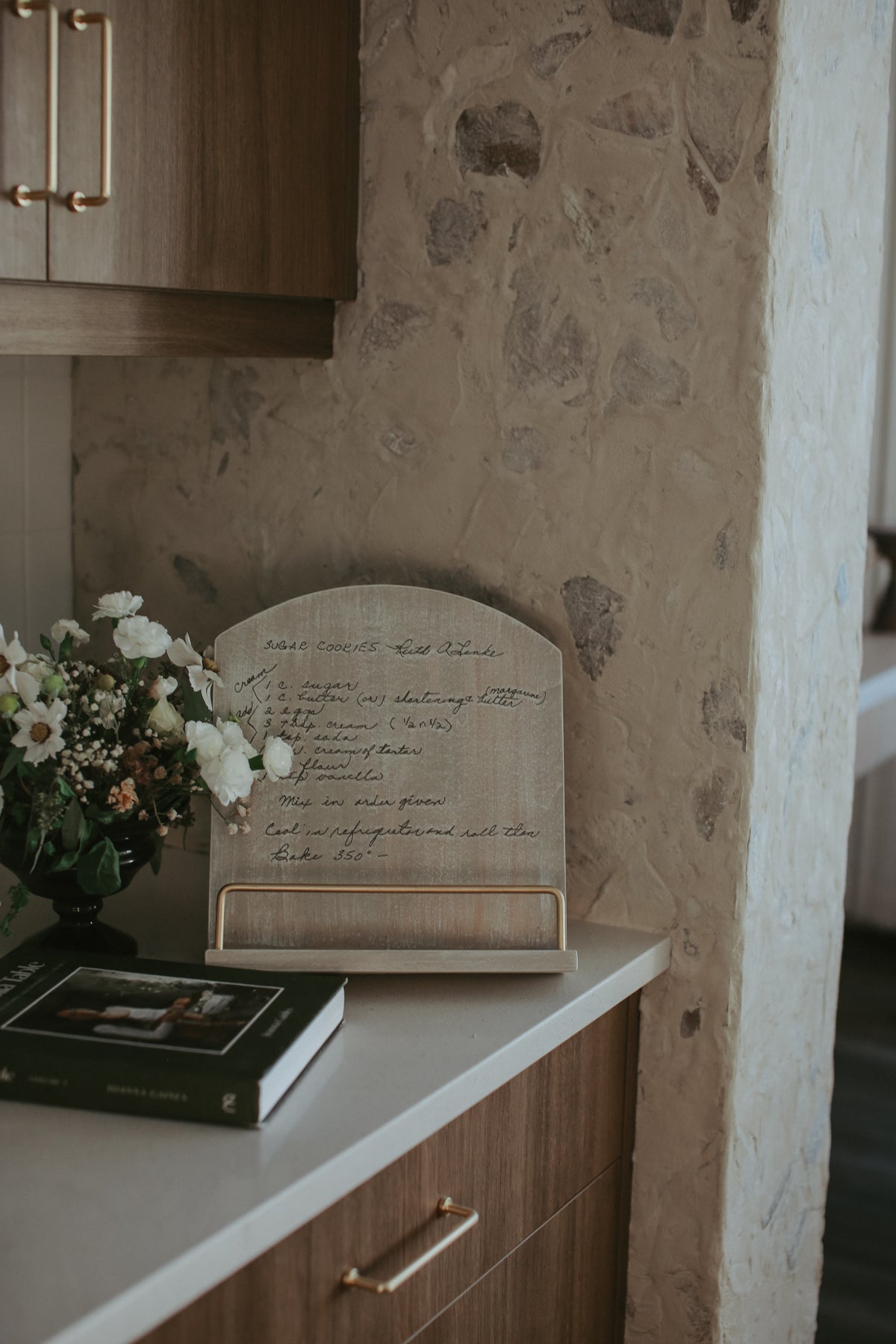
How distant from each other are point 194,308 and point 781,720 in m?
0.74

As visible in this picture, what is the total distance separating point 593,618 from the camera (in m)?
1.41

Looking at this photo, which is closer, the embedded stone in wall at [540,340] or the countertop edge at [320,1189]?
the countertop edge at [320,1189]

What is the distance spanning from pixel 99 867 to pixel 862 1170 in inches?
73.4

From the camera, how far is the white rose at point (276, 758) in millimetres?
1287

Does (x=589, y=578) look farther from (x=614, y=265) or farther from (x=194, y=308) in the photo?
(x=194, y=308)

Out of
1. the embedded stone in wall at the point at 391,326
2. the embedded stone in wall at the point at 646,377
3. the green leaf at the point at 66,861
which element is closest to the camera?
the green leaf at the point at 66,861

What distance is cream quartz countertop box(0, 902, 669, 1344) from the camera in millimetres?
847

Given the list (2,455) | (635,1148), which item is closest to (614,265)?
(2,455)

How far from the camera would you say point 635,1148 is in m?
1.46

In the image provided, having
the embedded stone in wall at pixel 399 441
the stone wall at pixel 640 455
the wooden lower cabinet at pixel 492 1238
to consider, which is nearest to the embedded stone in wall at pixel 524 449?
the stone wall at pixel 640 455

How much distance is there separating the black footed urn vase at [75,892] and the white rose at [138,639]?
0.17 metres

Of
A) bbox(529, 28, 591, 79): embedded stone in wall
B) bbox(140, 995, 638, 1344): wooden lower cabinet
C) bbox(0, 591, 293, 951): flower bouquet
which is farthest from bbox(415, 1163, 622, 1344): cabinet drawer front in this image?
bbox(529, 28, 591, 79): embedded stone in wall

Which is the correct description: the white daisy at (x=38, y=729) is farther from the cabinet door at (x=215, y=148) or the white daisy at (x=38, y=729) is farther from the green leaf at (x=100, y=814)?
the cabinet door at (x=215, y=148)

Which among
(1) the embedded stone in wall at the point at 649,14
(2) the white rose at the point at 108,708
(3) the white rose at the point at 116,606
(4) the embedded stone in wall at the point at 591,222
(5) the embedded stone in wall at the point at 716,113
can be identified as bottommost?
(2) the white rose at the point at 108,708
